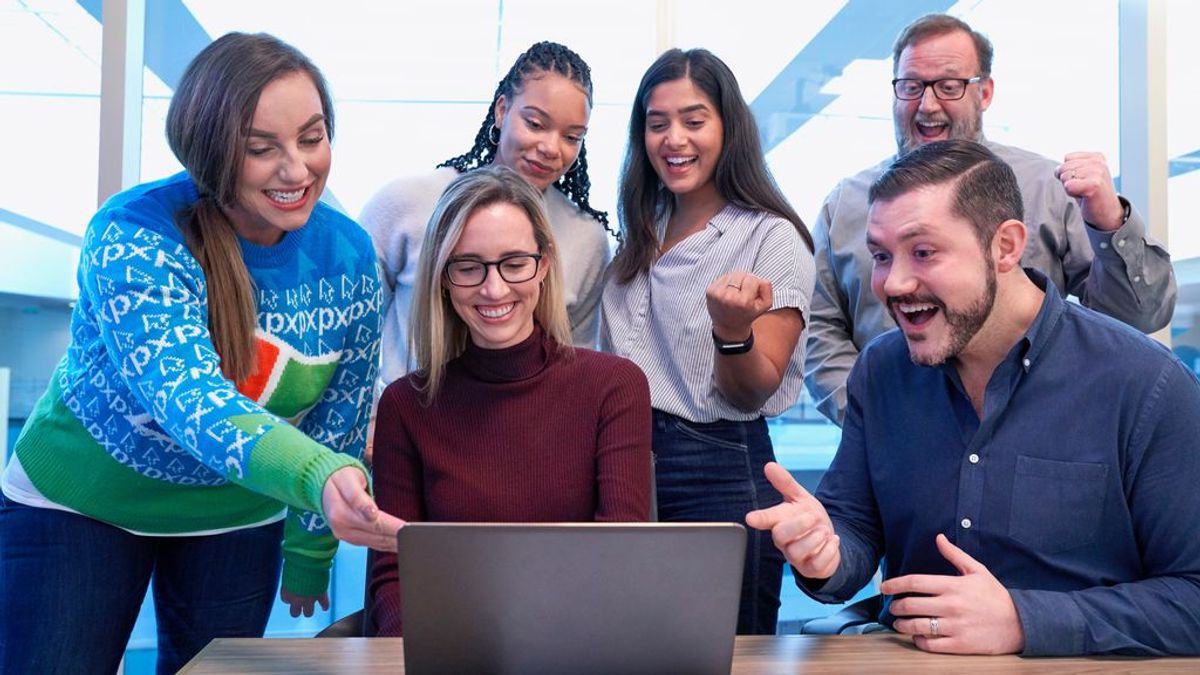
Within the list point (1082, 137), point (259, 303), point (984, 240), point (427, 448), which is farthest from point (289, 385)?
point (1082, 137)

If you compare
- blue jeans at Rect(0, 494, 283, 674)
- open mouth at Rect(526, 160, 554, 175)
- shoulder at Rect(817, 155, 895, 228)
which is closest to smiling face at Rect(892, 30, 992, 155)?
shoulder at Rect(817, 155, 895, 228)

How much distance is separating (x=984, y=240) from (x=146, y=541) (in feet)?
4.53

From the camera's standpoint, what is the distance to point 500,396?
6.16 feet

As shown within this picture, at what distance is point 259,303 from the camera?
1680 millimetres

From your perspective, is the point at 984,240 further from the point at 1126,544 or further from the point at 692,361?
the point at 692,361

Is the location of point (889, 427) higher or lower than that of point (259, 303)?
lower

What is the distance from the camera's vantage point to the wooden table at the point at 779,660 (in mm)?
1243

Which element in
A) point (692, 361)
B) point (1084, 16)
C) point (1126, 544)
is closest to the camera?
point (1126, 544)

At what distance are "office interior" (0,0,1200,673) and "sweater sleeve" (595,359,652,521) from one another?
1.14 m

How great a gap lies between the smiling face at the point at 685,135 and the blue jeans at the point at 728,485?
1.63 feet

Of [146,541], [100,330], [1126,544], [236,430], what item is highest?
[100,330]

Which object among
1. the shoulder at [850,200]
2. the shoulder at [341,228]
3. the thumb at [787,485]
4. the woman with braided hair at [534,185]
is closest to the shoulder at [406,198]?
the woman with braided hair at [534,185]

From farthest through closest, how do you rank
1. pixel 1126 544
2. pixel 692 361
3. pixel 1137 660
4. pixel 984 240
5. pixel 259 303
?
1. pixel 692 361
2. pixel 259 303
3. pixel 984 240
4. pixel 1126 544
5. pixel 1137 660

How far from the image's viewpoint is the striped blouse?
2072mm
